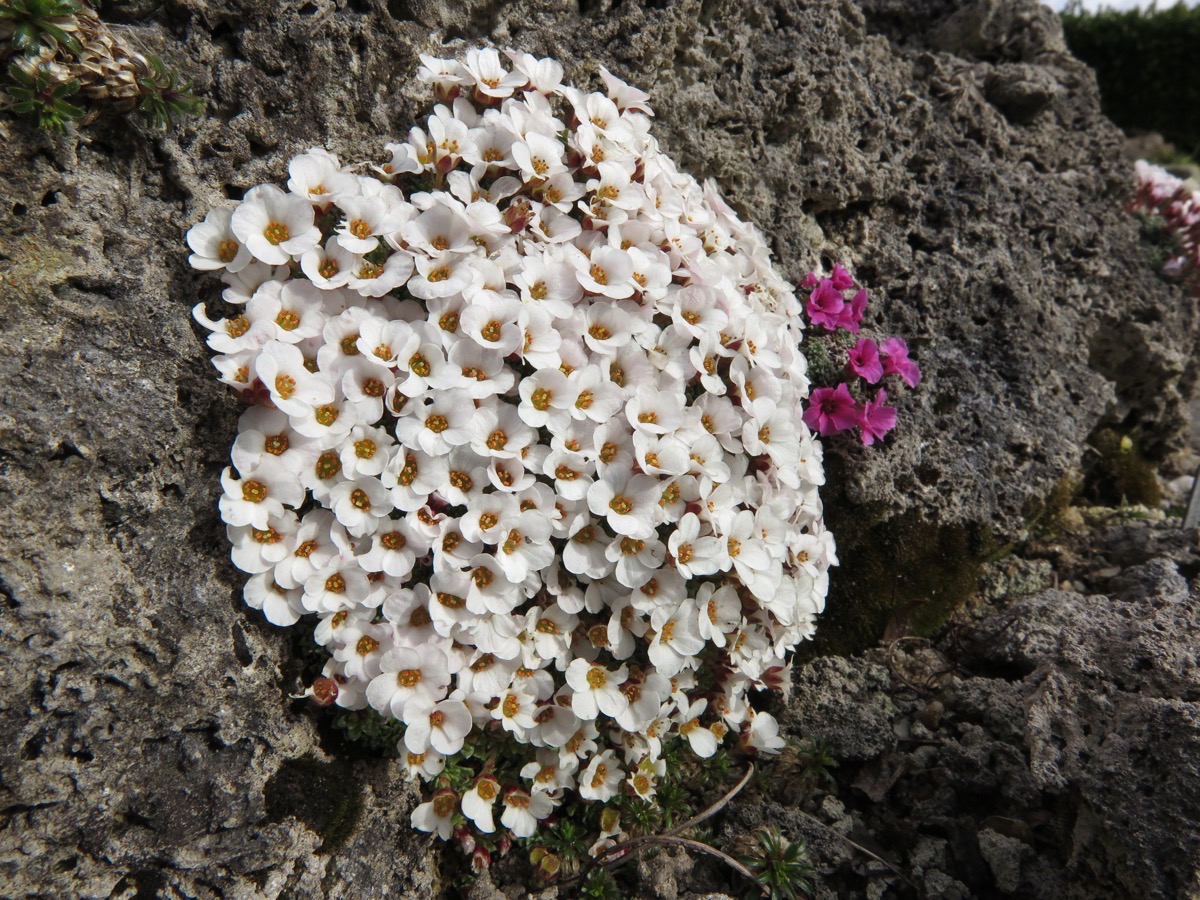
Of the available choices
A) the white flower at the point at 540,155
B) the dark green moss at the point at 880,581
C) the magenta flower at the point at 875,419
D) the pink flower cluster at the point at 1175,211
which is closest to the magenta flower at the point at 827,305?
the magenta flower at the point at 875,419

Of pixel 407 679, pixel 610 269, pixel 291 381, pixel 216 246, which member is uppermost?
pixel 610 269

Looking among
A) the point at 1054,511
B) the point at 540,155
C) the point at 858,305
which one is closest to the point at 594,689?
the point at 540,155

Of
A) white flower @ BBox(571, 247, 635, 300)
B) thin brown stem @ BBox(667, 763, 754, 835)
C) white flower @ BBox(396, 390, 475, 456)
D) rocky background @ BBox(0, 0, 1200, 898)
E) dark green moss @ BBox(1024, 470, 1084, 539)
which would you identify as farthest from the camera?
dark green moss @ BBox(1024, 470, 1084, 539)

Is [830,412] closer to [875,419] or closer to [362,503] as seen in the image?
[875,419]

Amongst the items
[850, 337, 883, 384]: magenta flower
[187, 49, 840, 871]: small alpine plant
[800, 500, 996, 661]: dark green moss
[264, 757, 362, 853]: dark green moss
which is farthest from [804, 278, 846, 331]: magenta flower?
[264, 757, 362, 853]: dark green moss

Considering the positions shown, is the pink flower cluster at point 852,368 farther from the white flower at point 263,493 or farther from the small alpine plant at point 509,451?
the white flower at point 263,493

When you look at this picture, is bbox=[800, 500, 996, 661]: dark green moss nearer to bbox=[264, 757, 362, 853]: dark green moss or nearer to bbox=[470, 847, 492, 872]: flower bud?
bbox=[470, 847, 492, 872]: flower bud

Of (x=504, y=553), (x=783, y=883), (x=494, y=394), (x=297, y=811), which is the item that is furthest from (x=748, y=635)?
(x=297, y=811)
